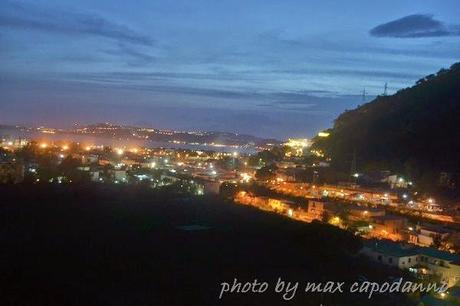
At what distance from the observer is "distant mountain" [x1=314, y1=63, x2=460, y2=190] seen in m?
23.2

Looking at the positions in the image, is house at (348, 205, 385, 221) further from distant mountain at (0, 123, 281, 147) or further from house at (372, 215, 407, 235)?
distant mountain at (0, 123, 281, 147)

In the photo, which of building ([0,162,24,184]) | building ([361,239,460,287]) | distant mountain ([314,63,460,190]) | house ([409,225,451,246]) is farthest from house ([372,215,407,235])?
building ([0,162,24,184])

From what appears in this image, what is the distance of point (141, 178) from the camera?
76.4ft

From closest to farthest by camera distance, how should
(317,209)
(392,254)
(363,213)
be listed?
1. (392,254)
2. (363,213)
3. (317,209)

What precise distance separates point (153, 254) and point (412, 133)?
1930 cm

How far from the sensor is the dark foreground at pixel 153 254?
711cm

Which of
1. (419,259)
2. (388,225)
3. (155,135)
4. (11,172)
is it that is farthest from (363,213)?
(155,135)

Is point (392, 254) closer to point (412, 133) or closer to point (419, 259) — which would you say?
point (419, 259)

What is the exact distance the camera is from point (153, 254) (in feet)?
Answer: 29.7

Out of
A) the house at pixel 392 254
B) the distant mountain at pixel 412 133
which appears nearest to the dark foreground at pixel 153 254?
the house at pixel 392 254

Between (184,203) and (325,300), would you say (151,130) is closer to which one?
(184,203)

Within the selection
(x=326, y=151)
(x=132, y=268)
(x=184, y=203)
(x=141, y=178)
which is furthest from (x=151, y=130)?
(x=132, y=268)

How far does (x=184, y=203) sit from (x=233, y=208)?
1527mm

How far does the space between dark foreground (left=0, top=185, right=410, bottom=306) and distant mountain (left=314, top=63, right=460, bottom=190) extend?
39.6 ft
